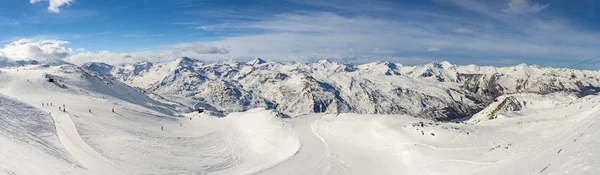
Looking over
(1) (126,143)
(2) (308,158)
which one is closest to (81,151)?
(1) (126,143)

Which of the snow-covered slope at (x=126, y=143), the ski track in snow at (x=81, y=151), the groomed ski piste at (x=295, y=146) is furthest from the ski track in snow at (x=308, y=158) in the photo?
the ski track in snow at (x=81, y=151)

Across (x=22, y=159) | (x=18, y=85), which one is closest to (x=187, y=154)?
(x=22, y=159)

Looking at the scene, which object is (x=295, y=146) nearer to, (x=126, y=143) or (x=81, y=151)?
(x=126, y=143)

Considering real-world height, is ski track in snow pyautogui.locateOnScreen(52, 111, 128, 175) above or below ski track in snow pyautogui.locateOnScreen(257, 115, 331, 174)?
above

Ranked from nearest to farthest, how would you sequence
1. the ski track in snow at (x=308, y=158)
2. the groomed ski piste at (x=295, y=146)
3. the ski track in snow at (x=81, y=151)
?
1. the groomed ski piste at (x=295, y=146)
2. the ski track in snow at (x=81, y=151)
3. the ski track in snow at (x=308, y=158)

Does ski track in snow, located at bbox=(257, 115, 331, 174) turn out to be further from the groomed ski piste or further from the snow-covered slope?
the snow-covered slope

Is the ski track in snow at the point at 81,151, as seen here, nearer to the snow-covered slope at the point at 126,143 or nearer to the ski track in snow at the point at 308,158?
the snow-covered slope at the point at 126,143

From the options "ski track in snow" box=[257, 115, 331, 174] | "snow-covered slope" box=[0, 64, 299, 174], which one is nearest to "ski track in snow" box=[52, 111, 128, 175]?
"snow-covered slope" box=[0, 64, 299, 174]

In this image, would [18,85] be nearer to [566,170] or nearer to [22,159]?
[22,159]
